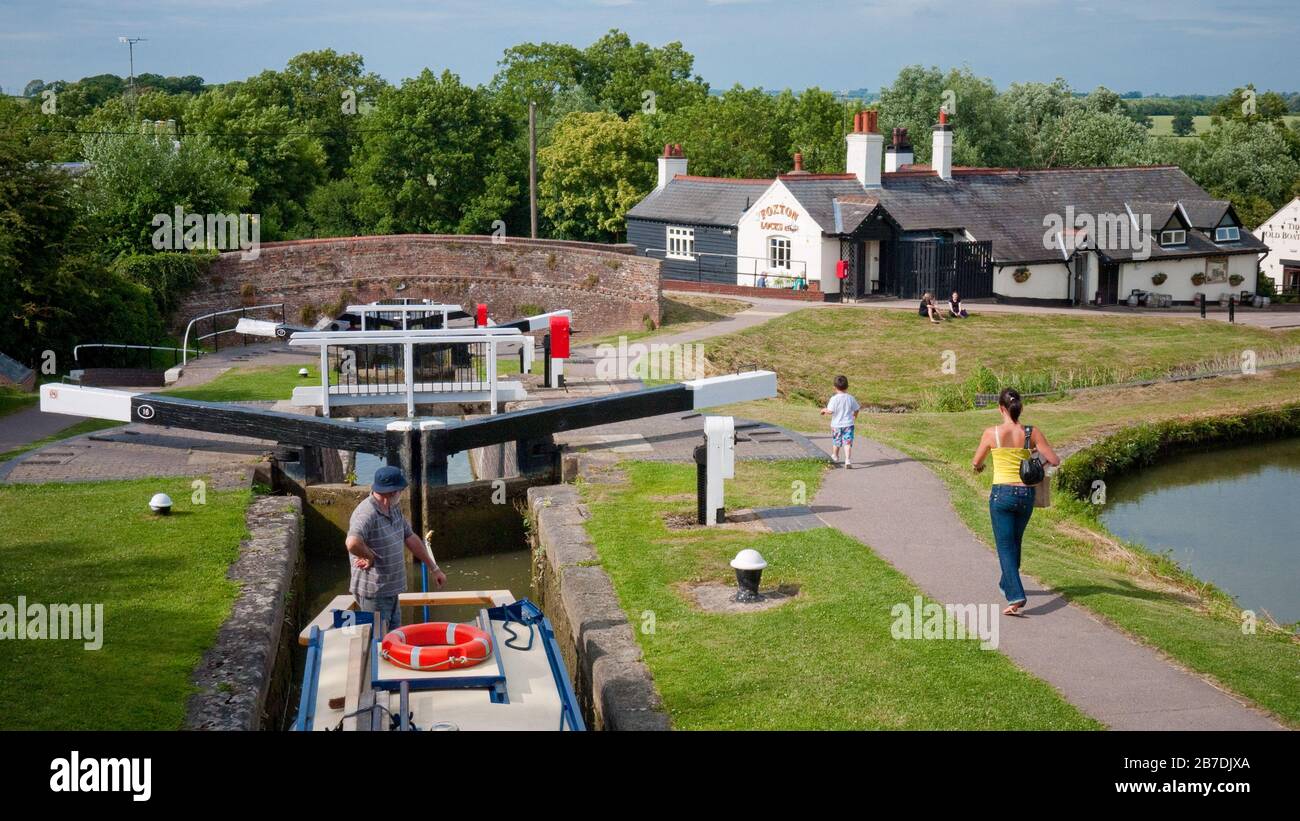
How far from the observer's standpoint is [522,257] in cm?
3669

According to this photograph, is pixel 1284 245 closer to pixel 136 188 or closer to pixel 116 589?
pixel 136 188

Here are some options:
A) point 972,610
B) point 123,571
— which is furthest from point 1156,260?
point 123,571

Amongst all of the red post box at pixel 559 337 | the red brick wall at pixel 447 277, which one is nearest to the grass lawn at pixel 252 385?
the red post box at pixel 559 337

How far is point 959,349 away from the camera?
101 ft

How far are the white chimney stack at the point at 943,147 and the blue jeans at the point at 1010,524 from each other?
29593 mm

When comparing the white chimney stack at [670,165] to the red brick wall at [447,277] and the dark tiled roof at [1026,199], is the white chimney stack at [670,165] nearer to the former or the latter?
the dark tiled roof at [1026,199]

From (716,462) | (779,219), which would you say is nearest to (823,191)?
(779,219)

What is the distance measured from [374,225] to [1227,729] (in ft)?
153

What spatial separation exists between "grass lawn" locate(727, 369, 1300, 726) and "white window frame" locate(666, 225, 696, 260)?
56.8 feet

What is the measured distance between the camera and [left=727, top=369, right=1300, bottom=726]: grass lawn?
1007 centimetres

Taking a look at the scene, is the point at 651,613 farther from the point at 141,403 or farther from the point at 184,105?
the point at 184,105

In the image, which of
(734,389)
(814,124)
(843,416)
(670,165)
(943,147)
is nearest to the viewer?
(734,389)

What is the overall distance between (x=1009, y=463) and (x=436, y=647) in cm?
470

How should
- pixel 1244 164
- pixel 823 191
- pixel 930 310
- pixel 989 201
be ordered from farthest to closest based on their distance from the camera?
pixel 1244 164 < pixel 989 201 < pixel 823 191 < pixel 930 310
